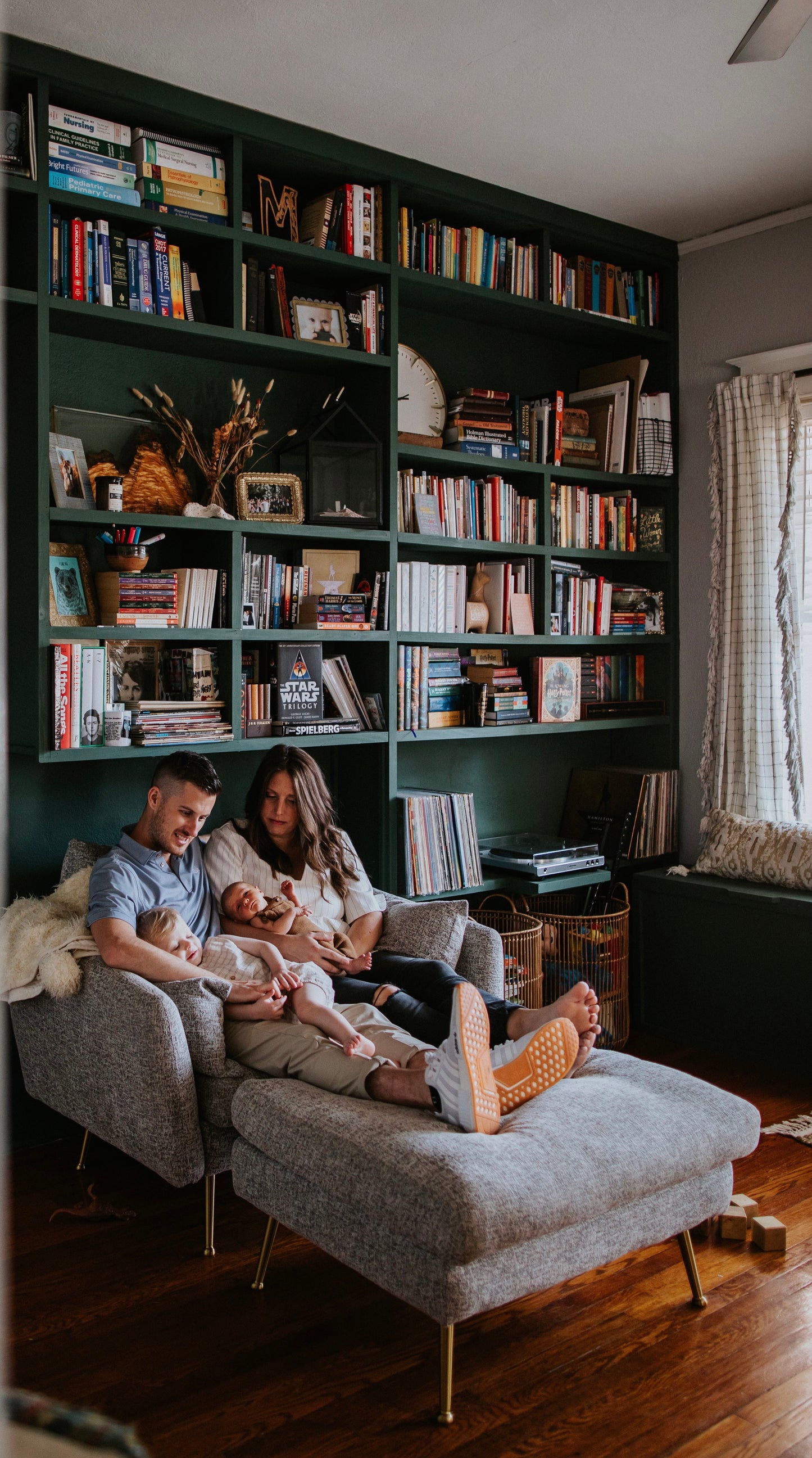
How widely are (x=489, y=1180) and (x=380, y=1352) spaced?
56 cm

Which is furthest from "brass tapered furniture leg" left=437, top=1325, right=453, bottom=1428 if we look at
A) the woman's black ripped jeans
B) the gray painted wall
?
the gray painted wall

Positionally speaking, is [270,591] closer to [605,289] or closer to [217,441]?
[217,441]

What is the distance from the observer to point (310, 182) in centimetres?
357

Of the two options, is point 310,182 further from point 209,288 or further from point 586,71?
point 586,71

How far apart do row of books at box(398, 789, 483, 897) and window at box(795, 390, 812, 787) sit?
4.07 feet

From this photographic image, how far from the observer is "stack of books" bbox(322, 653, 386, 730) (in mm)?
3602

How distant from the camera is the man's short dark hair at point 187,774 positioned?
9.43ft

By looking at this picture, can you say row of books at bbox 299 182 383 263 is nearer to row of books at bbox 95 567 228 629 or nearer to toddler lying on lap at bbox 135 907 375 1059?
row of books at bbox 95 567 228 629

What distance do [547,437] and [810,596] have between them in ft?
3.60

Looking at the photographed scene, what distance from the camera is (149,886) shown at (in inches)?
112

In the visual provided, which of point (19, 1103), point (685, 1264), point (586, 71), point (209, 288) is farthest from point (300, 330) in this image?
point (685, 1264)

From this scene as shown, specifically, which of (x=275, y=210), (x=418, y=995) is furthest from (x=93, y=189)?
(x=418, y=995)

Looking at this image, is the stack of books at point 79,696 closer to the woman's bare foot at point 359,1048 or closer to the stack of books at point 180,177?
the woman's bare foot at point 359,1048

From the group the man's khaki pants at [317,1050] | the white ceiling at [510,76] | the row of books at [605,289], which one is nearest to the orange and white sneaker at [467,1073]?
the man's khaki pants at [317,1050]
